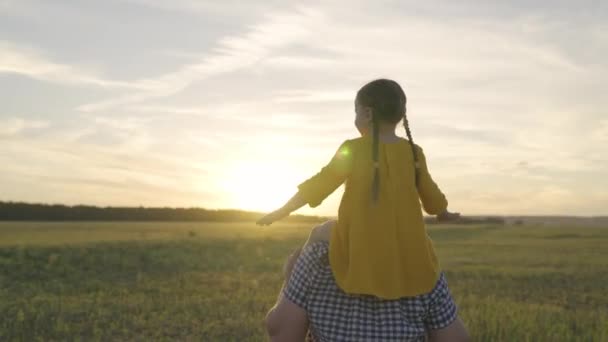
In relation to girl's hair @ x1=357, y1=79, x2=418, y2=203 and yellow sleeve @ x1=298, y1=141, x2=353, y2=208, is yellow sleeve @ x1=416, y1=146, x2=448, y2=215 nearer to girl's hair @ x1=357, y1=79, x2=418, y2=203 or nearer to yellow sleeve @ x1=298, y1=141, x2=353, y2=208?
girl's hair @ x1=357, y1=79, x2=418, y2=203

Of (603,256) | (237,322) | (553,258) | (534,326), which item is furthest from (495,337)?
(603,256)

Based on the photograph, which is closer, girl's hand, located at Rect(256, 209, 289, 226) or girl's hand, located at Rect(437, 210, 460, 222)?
girl's hand, located at Rect(256, 209, 289, 226)

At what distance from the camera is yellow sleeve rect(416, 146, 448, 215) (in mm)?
4277

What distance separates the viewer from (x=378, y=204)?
160 inches

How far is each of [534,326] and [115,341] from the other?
516 cm

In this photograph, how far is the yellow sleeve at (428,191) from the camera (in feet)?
14.0

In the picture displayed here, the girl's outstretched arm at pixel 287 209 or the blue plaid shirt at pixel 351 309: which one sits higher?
the girl's outstretched arm at pixel 287 209

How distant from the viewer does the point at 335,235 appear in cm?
418

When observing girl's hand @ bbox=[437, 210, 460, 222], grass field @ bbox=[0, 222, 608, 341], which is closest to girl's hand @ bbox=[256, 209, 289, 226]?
girl's hand @ bbox=[437, 210, 460, 222]

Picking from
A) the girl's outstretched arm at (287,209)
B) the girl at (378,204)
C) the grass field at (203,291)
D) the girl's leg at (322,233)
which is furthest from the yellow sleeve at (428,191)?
the grass field at (203,291)

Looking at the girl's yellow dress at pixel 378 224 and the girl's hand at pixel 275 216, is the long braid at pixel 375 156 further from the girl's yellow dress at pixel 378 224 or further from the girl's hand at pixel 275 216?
the girl's hand at pixel 275 216

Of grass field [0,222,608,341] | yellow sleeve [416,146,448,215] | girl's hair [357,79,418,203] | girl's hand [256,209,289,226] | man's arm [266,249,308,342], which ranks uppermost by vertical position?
girl's hair [357,79,418,203]

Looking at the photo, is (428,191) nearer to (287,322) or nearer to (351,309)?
(351,309)

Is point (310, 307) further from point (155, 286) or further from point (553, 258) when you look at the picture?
point (553, 258)
